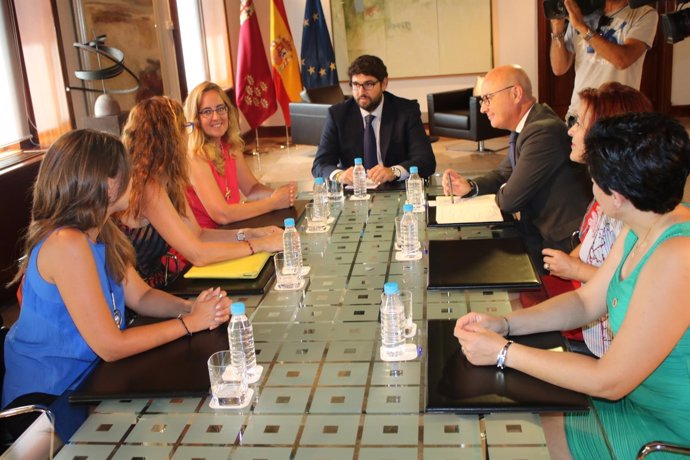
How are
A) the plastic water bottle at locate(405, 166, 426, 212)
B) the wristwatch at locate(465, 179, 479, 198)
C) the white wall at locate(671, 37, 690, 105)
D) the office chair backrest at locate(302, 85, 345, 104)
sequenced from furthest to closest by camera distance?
1. the white wall at locate(671, 37, 690, 105)
2. the office chair backrest at locate(302, 85, 345, 104)
3. the wristwatch at locate(465, 179, 479, 198)
4. the plastic water bottle at locate(405, 166, 426, 212)

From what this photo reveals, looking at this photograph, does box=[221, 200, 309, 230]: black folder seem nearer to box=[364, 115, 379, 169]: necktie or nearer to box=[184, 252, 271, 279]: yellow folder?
box=[184, 252, 271, 279]: yellow folder

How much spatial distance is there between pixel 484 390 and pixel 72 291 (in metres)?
1.07

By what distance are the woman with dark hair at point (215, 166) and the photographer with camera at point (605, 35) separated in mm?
1888

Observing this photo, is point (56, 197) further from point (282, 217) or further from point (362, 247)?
point (282, 217)

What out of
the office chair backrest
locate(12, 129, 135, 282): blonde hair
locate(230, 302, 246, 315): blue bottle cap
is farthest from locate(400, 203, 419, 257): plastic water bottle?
the office chair backrest

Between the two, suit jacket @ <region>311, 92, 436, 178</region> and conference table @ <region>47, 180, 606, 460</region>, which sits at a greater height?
suit jacket @ <region>311, 92, 436, 178</region>

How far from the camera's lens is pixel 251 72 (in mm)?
8945

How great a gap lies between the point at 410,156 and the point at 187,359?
95.3 inches

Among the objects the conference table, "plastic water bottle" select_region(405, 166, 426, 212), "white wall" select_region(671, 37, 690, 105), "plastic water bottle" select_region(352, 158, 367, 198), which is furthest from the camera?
"white wall" select_region(671, 37, 690, 105)

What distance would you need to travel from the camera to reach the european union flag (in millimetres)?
9125

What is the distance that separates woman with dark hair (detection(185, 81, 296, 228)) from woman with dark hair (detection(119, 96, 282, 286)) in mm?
296

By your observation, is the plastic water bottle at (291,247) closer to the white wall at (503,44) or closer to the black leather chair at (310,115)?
the black leather chair at (310,115)

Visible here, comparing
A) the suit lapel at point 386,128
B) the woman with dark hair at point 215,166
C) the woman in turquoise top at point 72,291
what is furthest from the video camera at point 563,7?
the woman in turquoise top at point 72,291

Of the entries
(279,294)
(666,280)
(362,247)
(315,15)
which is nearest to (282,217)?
(362,247)
